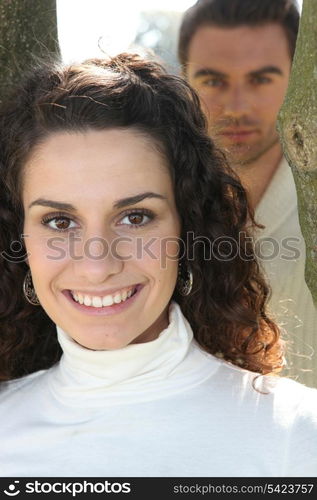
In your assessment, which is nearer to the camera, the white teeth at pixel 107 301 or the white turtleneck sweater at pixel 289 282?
the white teeth at pixel 107 301

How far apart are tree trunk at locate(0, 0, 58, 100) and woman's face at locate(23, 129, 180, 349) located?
35 centimetres

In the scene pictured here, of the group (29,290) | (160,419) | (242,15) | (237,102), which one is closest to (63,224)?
(29,290)

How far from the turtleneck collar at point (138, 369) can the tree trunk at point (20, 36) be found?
0.73 meters

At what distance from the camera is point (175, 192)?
242 cm

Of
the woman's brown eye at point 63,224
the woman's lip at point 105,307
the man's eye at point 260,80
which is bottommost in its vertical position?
the woman's lip at point 105,307

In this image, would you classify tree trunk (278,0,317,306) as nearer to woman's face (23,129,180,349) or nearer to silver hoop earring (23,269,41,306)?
woman's face (23,129,180,349)

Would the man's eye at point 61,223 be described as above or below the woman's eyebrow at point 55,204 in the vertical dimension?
below

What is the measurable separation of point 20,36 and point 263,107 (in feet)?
4.12

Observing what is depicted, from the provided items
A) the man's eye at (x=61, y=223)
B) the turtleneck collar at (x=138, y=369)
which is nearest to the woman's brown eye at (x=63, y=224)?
the man's eye at (x=61, y=223)

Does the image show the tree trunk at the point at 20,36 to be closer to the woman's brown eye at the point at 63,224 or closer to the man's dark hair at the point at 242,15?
the woman's brown eye at the point at 63,224

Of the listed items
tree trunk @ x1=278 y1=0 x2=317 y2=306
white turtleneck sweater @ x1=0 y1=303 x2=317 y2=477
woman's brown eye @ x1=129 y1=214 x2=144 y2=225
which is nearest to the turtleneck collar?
white turtleneck sweater @ x1=0 y1=303 x2=317 y2=477

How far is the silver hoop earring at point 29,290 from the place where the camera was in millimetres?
2594

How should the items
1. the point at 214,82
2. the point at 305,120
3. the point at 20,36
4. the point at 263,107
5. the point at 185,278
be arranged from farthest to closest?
the point at 214,82 → the point at 263,107 → the point at 20,36 → the point at 185,278 → the point at 305,120

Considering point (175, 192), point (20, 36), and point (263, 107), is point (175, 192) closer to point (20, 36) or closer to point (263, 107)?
point (20, 36)
